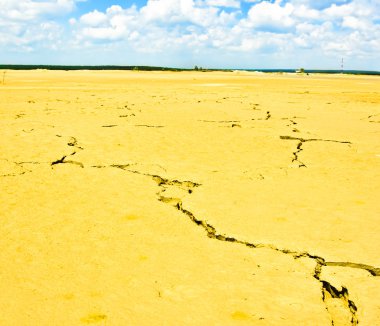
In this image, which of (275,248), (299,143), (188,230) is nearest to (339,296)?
(275,248)

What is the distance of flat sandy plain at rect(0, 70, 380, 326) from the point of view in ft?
4.32

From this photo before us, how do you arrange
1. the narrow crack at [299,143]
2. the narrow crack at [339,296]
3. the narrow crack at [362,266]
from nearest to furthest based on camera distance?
the narrow crack at [339,296], the narrow crack at [362,266], the narrow crack at [299,143]

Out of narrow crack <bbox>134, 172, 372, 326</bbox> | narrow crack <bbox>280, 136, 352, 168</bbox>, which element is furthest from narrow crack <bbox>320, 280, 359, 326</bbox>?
narrow crack <bbox>280, 136, 352, 168</bbox>

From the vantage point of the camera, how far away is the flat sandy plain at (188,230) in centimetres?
132

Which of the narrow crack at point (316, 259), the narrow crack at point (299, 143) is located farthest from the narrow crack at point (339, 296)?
the narrow crack at point (299, 143)

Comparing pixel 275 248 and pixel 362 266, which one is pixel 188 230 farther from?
pixel 362 266

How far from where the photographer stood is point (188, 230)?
1.92m

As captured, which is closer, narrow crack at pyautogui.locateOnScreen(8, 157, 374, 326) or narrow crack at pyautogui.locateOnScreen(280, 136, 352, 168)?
narrow crack at pyautogui.locateOnScreen(8, 157, 374, 326)

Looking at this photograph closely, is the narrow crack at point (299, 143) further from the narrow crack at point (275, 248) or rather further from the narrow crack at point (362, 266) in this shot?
the narrow crack at point (362, 266)

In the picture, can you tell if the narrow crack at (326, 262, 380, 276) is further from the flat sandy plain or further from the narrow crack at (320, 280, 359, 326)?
the narrow crack at (320, 280, 359, 326)

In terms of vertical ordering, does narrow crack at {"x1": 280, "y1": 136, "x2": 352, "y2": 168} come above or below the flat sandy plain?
above

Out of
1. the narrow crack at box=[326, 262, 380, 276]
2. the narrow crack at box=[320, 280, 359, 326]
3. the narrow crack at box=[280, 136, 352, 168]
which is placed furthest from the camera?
the narrow crack at box=[280, 136, 352, 168]

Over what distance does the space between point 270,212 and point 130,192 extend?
817 mm

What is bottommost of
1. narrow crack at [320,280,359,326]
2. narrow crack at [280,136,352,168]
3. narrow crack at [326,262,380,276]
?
narrow crack at [320,280,359,326]
